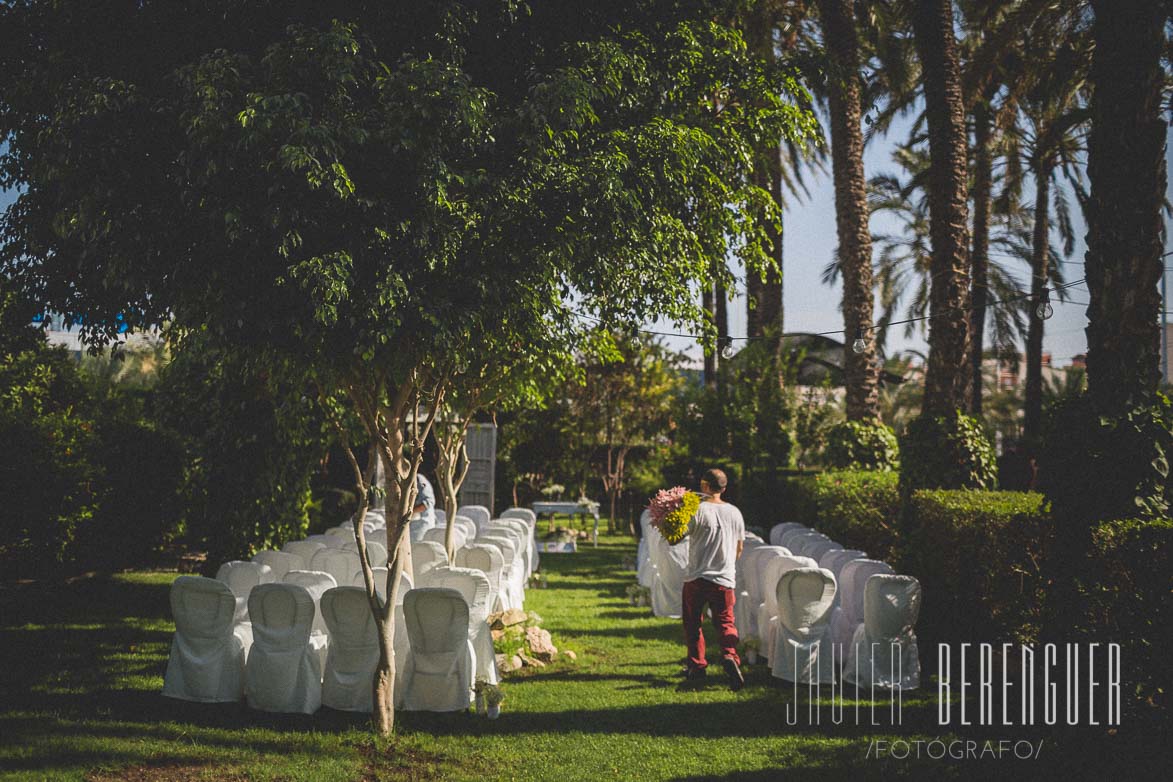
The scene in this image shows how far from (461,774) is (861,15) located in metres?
16.2

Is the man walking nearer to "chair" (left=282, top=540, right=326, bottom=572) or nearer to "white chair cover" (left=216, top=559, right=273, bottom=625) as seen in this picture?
"white chair cover" (left=216, top=559, right=273, bottom=625)

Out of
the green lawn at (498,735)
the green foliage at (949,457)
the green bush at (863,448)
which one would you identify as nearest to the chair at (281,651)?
the green lawn at (498,735)

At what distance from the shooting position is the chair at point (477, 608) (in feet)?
23.2

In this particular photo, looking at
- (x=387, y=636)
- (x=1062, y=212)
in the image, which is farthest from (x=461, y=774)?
(x=1062, y=212)

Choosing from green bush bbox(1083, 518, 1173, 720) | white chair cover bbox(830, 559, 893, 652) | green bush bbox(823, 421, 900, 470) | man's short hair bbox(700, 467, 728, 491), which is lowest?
white chair cover bbox(830, 559, 893, 652)

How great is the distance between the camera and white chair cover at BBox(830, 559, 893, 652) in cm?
772

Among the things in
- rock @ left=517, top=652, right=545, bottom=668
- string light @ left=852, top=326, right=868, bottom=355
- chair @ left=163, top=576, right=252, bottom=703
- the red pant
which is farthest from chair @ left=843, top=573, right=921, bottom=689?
string light @ left=852, top=326, right=868, bottom=355

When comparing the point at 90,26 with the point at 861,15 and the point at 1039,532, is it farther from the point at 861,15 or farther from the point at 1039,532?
the point at 861,15

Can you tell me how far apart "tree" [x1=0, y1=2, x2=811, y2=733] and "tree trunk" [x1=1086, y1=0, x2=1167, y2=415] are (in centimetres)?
265

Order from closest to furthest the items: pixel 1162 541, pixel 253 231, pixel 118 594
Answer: pixel 1162 541
pixel 253 231
pixel 118 594

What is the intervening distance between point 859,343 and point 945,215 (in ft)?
8.95

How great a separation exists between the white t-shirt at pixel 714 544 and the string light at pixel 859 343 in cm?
668

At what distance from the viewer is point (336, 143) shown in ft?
15.8

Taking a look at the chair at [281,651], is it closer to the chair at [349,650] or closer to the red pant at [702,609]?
the chair at [349,650]
